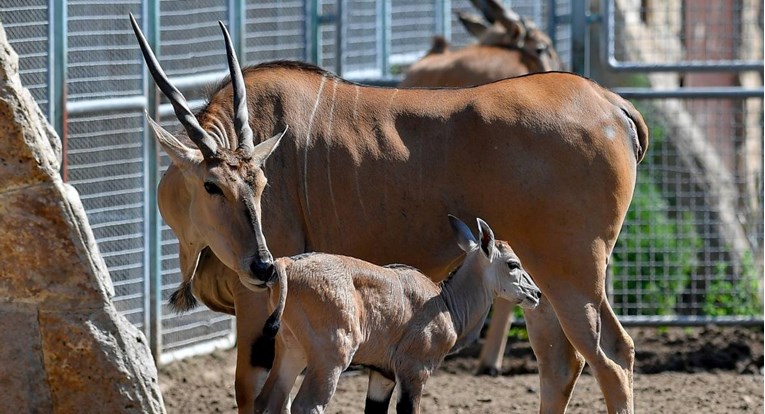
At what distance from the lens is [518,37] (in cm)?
945

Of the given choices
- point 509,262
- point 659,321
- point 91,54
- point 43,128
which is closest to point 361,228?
point 509,262

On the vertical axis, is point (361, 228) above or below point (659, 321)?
above

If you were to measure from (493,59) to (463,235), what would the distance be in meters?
3.59

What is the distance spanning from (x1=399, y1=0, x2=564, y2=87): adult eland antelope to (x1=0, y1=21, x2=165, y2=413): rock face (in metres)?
4.37

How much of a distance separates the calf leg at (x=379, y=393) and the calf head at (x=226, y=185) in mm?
754

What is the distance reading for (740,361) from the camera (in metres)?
8.27

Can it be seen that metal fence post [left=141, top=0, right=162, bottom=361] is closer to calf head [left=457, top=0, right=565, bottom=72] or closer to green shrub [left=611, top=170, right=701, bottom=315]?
calf head [left=457, top=0, right=565, bottom=72]

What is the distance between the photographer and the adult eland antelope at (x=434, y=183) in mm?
5555

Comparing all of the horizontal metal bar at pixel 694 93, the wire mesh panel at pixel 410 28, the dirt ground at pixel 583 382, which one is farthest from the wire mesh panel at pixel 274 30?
the wire mesh panel at pixel 410 28

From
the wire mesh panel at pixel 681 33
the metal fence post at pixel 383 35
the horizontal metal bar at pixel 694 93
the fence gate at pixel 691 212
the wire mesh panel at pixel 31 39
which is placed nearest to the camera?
the wire mesh panel at pixel 31 39

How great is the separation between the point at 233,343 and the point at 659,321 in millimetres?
2829

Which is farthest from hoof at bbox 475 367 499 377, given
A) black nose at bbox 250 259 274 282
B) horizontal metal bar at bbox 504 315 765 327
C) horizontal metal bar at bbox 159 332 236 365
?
black nose at bbox 250 259 274 282

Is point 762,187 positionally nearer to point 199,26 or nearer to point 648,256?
point 648,256

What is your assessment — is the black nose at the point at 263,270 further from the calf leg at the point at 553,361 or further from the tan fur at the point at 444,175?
the calf leg at the point at 553,361
